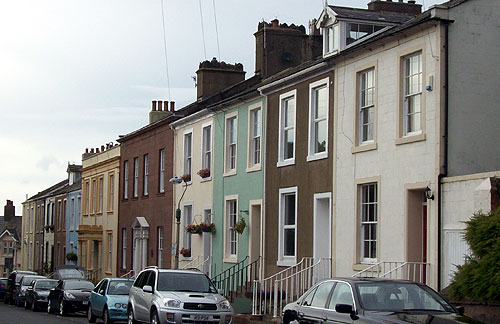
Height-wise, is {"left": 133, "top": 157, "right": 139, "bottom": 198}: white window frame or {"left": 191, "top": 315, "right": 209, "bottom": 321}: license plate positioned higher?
{"left": 133, "top": 157, "right": 139, "bottom": 198}: white window frame

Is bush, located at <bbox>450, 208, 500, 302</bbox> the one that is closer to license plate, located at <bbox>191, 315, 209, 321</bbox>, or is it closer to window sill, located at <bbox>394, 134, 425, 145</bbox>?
window sill, located at <bbox>394, 134, 425, 145</bbox>

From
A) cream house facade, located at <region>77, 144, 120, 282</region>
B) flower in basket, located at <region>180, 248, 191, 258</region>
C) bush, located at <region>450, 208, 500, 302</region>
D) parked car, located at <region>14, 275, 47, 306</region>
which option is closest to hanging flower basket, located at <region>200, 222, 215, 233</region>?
flower in basket, located at <region>180, 248, 191, 258</region>

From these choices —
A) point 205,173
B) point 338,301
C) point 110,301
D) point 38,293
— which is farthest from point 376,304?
point 38,293

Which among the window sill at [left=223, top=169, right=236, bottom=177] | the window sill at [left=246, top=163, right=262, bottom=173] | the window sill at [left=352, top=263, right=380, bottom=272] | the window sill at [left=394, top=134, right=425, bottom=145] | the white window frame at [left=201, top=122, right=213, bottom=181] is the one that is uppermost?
the white window frame at [left=201, top=122, right=213, bottom=181]

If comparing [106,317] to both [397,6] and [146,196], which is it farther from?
[146,196]

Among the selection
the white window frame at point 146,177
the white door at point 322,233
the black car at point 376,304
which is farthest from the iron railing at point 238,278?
the black car at point 376,304

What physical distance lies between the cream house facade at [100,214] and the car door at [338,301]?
103 ft

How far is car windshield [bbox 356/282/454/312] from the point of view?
12898mm

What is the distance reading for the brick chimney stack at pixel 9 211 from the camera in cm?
9744

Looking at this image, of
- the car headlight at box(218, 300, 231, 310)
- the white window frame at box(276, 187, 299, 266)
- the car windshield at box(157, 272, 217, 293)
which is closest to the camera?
the car headlight at box(218, 300, 231, 310)

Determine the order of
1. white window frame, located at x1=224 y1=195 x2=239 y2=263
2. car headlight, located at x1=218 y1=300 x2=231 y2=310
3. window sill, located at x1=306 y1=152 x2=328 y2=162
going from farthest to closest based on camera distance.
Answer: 1. white window frame, located at x1=224 y1=195 x2=239 y2=263
2. window sill, located at x1=306 y1=152 x2=328 y2=162
3. car headlight, located at x1=218 y1=300 x2=231 y2=310

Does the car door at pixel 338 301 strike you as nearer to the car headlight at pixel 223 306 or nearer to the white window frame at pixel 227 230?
the car headlight at pixel 223 306

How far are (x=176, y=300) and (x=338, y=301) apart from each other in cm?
675

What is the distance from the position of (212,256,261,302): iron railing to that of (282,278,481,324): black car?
12.3 meters
